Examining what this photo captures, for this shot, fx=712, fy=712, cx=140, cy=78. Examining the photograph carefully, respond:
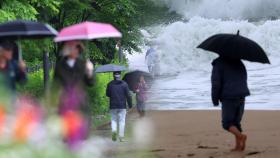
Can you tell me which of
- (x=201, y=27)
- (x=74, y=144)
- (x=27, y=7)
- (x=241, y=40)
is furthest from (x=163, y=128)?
(x=201, y=27)

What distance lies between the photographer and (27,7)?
557 inches

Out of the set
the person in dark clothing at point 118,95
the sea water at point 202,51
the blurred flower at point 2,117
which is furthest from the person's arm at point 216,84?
the sea water at point 202,51

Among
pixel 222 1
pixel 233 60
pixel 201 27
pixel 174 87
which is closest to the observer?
pixel 233 60

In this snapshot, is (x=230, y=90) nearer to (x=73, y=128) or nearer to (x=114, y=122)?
(x=114, y=122)

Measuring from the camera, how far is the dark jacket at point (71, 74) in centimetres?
665

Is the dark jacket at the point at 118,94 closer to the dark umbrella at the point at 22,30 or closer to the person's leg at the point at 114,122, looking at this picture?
the person's leg at the point at 114,122

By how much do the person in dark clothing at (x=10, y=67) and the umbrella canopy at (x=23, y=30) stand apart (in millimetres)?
776

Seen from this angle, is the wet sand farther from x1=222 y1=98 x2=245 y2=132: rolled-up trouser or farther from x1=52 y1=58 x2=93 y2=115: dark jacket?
x1=52 y1=58 x2=93 y2=115: dark jacket

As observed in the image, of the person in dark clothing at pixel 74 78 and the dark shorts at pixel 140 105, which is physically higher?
the person in dark clothing at pixel 74 78

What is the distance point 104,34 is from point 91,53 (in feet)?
58.5

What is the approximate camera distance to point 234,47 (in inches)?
393

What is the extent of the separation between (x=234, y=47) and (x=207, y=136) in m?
3.80

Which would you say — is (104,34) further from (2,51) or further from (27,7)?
(27,7)

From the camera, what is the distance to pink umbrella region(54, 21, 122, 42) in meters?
6.92
